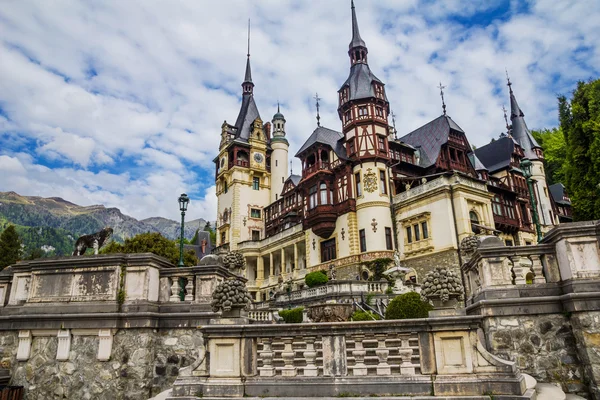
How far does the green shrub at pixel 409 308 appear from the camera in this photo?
48.8 ft

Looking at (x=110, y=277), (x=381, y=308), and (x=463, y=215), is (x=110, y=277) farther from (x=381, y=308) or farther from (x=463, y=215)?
(x=463, y=215)

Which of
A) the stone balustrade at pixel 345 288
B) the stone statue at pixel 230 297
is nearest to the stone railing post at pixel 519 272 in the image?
the stone statue at pixel 230 297

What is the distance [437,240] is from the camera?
1271 inches

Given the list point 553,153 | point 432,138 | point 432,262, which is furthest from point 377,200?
point 553,153

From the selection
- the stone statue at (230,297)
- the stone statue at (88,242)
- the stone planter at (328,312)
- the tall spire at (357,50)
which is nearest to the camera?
the stone statue at (230,297)

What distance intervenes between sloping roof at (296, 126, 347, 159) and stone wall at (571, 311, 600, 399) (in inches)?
1241

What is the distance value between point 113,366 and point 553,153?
200 ft

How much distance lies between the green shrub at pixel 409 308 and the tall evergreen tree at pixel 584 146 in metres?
14.7

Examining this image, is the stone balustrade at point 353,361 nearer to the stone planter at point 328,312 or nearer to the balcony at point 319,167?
the stone planter at point 328,312

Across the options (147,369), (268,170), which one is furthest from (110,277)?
(268,170)

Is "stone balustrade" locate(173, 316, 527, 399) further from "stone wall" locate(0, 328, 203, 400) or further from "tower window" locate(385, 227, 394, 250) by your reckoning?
"tower window" locate(385, 227, 394, 250)

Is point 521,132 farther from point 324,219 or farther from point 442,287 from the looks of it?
point 442,287

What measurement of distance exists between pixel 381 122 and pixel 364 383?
109ft

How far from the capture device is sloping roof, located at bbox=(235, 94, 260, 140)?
59281 mm
